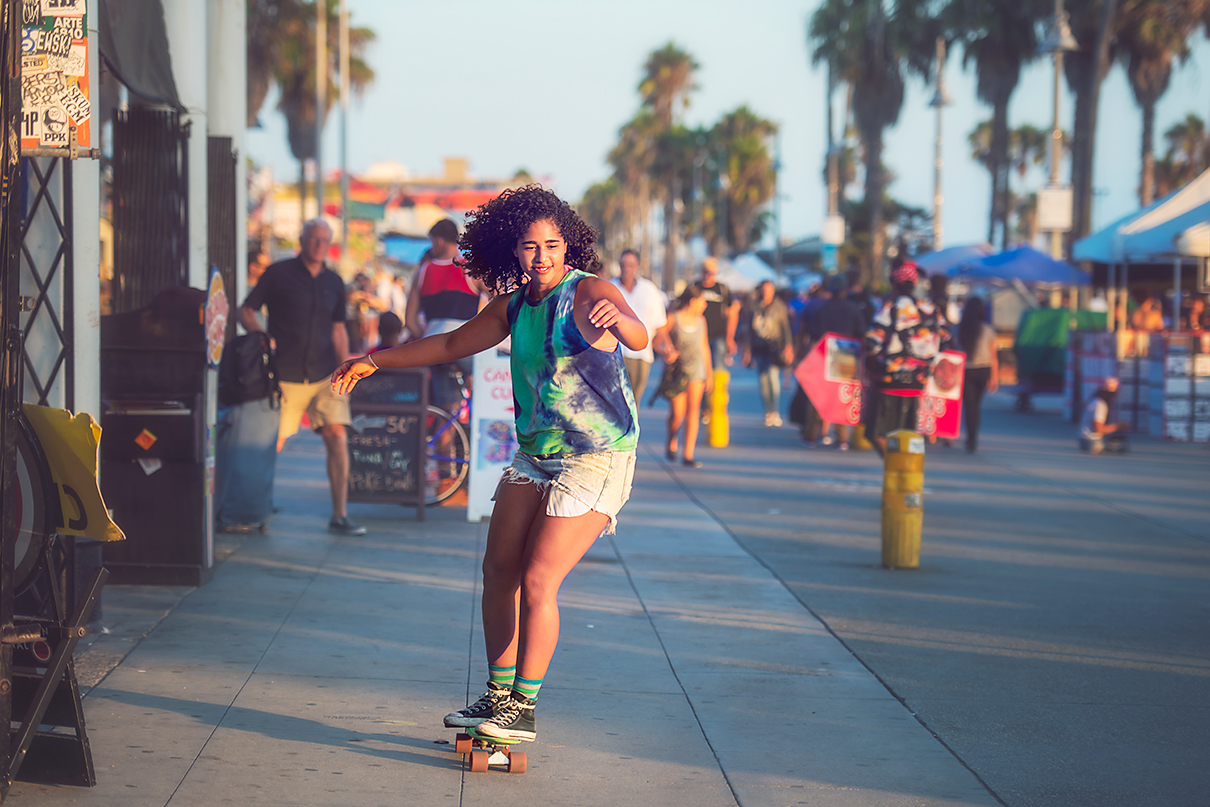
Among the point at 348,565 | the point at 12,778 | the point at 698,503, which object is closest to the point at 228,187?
the point at 348,565

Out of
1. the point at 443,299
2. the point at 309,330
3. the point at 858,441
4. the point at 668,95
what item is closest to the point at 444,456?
the point at 443,299

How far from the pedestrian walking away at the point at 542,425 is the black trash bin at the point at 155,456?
2661 millimetres

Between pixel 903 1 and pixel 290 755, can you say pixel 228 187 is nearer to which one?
pixel 290 755

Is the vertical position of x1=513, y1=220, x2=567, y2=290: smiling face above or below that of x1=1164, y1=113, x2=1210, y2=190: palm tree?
below

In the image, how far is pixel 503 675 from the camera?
13.9 feet

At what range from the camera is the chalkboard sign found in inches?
349

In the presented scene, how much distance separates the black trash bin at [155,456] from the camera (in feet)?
21.5

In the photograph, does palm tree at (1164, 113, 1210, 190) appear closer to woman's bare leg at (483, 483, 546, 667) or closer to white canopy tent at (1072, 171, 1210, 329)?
white canopy tent at (1072, 171, 1210, 329)

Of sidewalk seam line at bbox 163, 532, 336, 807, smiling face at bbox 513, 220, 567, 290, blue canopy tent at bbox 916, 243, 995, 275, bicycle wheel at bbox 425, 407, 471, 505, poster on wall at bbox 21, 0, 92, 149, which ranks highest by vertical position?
blue canopy tent at bbox 916, 243, 995, 275

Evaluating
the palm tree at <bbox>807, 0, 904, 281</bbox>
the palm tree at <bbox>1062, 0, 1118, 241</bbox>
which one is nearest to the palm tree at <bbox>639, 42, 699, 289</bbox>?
the palm tree at <bbox>807, 0, 904, 281</bbox>

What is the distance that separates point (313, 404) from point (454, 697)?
3.67 metres

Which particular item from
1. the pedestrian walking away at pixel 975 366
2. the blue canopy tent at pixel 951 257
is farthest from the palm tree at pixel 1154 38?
the pedestrian walking away at pixel 975 366

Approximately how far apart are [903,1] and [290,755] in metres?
38.8

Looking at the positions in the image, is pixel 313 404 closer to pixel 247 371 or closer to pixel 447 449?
pixel 247 371
